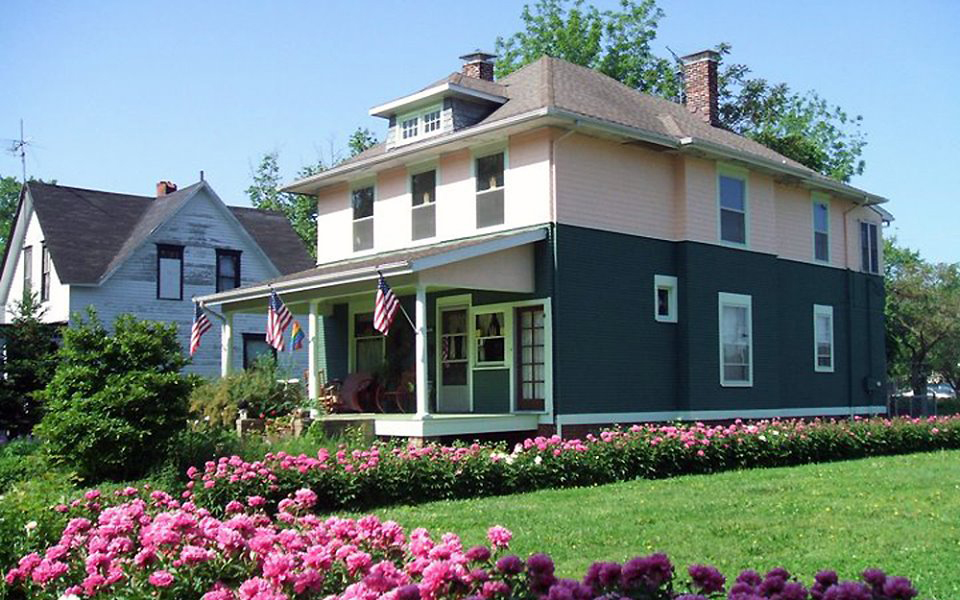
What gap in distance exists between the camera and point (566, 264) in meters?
17.9

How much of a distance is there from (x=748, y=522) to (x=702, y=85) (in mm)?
16557

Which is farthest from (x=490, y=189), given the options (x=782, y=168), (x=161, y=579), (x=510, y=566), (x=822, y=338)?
(x=510, y=566)

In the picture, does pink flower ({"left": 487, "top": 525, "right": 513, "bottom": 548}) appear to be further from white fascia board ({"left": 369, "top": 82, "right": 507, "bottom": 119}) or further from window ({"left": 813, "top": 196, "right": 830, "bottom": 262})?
window ({"left": 813, "top": 196, "right": 830, "bottom": 262})

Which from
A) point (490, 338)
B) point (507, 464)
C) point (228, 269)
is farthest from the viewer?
point (228, 269)

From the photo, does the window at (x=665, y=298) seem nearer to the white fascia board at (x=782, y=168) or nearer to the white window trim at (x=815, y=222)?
the white fascia board at (x=782, y=168)

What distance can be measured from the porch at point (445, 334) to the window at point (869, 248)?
1143 cm

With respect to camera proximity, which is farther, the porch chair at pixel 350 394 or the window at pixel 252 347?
the window at pixel 252 347

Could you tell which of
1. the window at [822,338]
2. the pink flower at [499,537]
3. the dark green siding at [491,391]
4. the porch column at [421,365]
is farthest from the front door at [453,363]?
the pink flower at [499,537]

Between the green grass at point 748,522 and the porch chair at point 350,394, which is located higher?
the porch chair at point 350,394

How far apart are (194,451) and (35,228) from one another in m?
20.3

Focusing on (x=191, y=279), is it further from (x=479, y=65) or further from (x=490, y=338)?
(x=490, y=338)

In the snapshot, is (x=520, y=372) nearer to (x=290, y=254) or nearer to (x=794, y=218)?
(x=794, y=218)

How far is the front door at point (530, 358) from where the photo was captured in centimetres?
1831

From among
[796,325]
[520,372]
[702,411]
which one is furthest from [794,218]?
[520,372]
